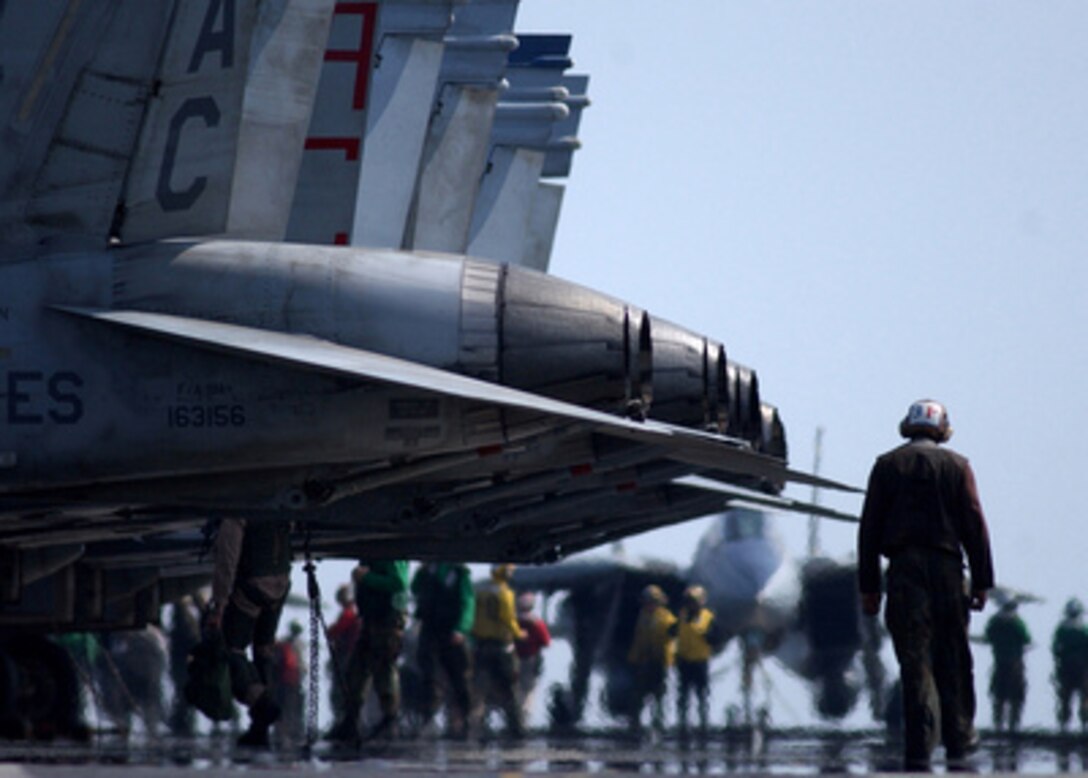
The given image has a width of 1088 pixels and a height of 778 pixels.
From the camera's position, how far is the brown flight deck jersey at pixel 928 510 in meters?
12.5

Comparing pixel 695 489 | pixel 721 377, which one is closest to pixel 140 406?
pixel 721 377

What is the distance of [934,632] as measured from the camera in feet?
41.1

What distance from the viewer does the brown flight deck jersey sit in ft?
41.0

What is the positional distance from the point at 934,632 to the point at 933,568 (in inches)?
12.1

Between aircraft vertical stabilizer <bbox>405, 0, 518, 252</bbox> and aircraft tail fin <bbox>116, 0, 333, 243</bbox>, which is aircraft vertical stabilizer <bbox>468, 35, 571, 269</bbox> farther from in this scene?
aircraft tail fin <bbox>116, 0, 333, 243</bbox>

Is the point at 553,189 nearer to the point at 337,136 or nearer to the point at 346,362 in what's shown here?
the point at 337,136

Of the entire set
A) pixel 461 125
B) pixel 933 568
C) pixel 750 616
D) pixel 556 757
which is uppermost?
pixel 461 125

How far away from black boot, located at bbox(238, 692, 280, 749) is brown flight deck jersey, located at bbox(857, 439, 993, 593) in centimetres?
422

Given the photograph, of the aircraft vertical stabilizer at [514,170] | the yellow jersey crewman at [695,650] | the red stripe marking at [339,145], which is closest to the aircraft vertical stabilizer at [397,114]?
the red stripe marking at [339,145]

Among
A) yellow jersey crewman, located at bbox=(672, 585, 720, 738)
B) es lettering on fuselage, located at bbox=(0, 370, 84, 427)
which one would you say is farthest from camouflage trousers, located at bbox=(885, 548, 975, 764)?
yellow jersey crewman, located at bbox=(672, 585, 720, 738)

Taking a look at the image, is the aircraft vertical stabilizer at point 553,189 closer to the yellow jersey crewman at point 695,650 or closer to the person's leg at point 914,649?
the yellow jersey crewman at point 695,650

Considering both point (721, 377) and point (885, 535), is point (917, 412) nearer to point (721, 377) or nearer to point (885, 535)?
point (885, 535)

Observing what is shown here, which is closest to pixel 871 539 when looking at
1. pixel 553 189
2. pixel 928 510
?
pixel 928 510

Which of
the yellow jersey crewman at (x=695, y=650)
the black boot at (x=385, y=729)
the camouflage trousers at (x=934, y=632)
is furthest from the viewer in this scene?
the yellow jersey crewman at (x=695, y=650)
